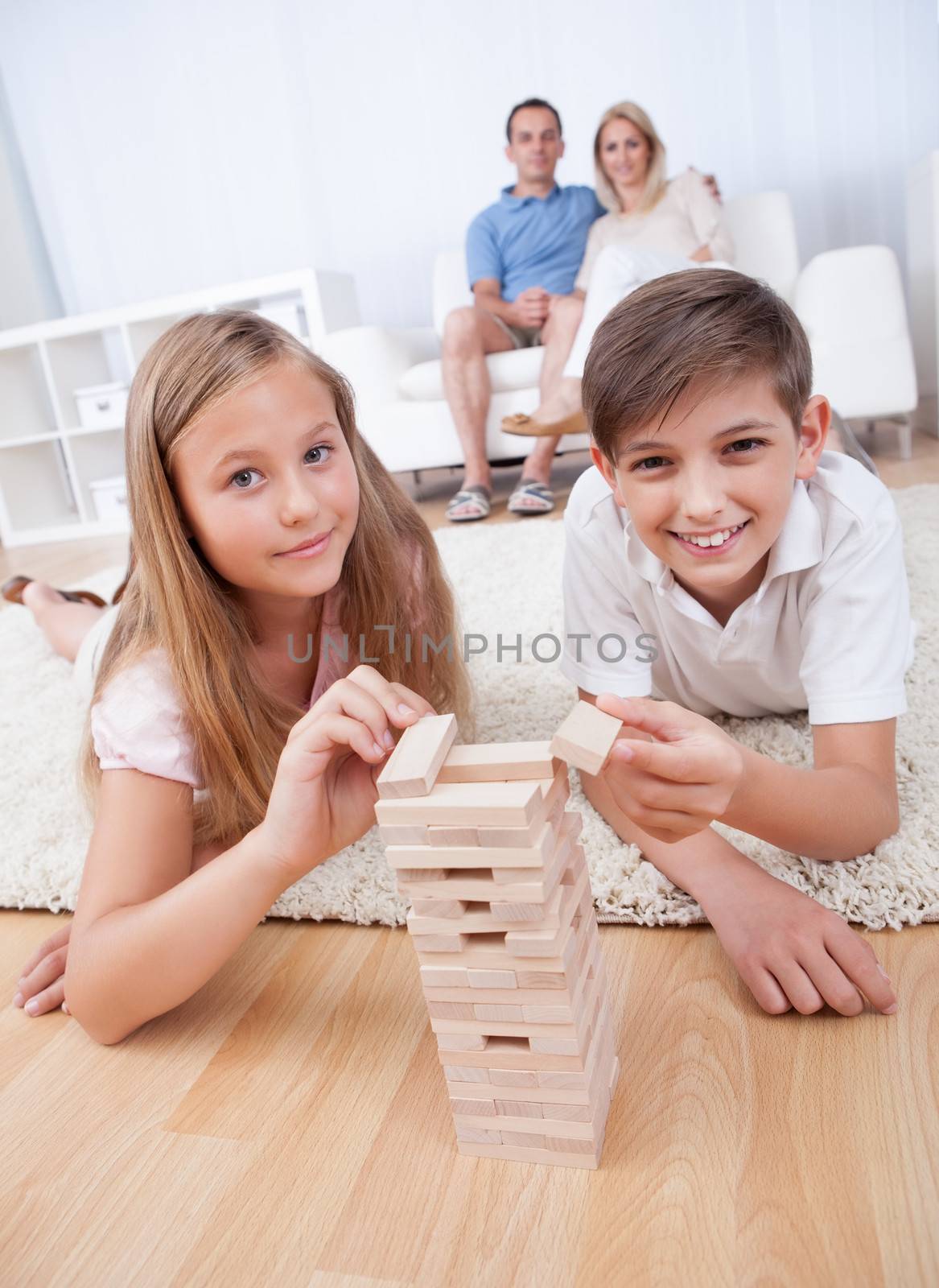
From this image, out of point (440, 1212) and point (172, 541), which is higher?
point (172, 541)

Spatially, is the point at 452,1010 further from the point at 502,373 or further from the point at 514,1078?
the point at 502,373

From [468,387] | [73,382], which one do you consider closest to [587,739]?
[468,387]

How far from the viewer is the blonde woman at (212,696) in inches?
28.5

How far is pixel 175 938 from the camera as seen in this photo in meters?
0.73

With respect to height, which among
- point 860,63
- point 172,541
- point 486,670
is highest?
point 860,63

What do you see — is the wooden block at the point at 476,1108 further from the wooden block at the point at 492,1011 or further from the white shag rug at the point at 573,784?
the white shag rug at the point at 573,784

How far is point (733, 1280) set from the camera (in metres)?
0.51

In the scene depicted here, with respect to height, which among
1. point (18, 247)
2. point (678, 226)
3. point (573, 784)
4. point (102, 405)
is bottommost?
point (573, 784)

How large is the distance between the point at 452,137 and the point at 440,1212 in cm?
386

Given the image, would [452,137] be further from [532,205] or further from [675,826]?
[675,826]

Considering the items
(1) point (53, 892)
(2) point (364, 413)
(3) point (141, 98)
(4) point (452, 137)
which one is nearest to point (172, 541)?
(1) point (53, 892)

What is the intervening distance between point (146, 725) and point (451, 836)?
0.41 metres

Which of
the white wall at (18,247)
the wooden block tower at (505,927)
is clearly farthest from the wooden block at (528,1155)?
the white wall at (18,247)

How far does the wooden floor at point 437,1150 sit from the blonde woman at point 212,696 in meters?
0.08
